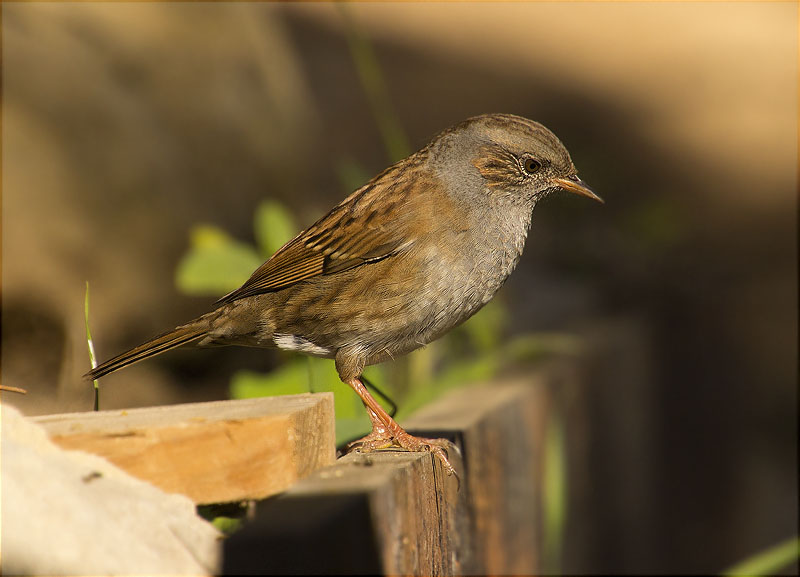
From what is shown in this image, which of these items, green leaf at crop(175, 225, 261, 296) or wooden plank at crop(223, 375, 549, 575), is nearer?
wooden plank at crop(223, 375, 549, 575)

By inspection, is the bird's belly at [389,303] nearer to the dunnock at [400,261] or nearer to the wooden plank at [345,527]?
the dunnock at [400,261]

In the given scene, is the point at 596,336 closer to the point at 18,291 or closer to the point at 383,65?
the point at 18,291

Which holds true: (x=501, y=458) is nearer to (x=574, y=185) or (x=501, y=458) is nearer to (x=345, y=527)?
(x=574, y=185)

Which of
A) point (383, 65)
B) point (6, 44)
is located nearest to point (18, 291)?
point (6, 44)

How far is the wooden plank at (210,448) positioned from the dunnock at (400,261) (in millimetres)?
781

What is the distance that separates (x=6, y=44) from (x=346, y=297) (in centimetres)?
270

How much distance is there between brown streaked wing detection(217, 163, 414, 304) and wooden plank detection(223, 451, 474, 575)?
41.6 inches

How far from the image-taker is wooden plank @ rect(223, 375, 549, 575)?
1.75 metres

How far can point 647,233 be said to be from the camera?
735 cm

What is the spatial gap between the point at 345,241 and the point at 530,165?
702mm

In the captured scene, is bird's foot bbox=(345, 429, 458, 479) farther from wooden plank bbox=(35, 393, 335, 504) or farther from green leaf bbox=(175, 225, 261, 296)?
green leaf bbox=(175, 225, 261, 296)

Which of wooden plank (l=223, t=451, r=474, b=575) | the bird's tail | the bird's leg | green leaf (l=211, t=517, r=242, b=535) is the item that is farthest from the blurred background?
wooden plank (l=223, t=451, r=474, b=575)

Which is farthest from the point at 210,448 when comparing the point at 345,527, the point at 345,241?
the point at 345,241

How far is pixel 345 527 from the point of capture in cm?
176
